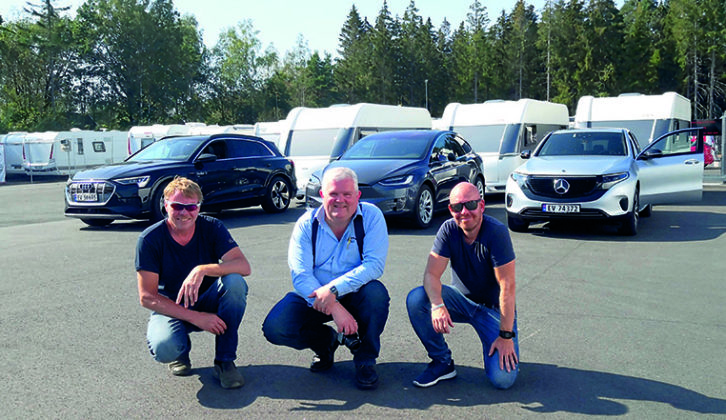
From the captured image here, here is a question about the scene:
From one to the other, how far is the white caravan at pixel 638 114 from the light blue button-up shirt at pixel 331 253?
1586 cm

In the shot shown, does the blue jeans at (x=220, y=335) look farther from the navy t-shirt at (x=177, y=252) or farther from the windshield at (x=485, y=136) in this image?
the windshield at (x=485, y=136)

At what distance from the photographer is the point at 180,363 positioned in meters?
4.40

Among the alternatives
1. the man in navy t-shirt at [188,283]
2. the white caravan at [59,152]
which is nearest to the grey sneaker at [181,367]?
the man in navy t-shirt at [188,283]

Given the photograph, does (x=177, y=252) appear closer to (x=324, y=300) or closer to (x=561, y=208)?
(x=324, y=300)

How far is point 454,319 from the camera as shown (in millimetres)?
4375

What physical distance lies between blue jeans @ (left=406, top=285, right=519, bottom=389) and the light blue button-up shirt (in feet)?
1.12

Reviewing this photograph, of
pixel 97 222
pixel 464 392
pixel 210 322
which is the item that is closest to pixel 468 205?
pixel 464 392

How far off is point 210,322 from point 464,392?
1.64 meters

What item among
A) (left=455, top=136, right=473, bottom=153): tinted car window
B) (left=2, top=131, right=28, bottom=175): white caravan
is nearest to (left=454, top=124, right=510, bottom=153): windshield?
(left=455, top=136, right=473, bottom=153): tinted car window

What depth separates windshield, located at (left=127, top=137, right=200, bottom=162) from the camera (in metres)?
13.1

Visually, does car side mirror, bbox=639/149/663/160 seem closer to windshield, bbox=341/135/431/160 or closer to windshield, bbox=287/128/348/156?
windshield, bbox=341/135/431/160

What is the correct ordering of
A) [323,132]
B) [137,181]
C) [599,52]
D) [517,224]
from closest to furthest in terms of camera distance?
[517,224], [137,181], [323,132], [599,52]

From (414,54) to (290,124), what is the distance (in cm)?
6794

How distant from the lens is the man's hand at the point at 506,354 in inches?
157
